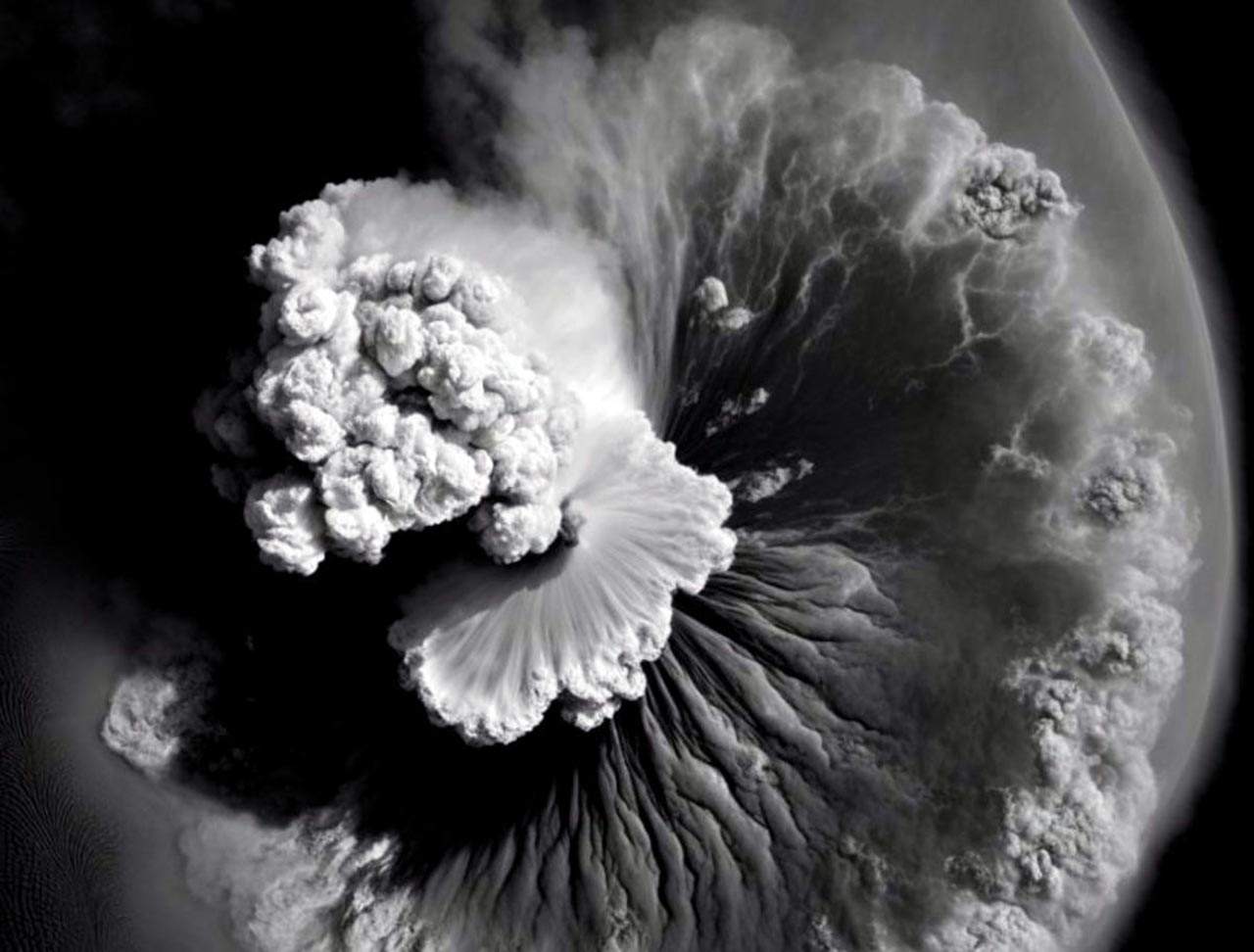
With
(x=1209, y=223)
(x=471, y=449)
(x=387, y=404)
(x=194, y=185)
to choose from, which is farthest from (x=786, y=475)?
(x=194, y=185)

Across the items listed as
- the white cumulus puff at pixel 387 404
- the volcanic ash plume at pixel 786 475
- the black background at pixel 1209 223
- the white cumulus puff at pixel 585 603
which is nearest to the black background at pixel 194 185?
the black background at pixel 1209 223

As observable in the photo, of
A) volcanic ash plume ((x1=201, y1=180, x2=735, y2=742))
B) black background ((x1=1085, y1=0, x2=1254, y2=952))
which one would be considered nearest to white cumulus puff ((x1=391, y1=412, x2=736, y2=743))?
volcanic ash plume ((x1=201, y1=180, x2=735, y2=742))

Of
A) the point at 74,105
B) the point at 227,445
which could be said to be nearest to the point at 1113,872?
the point at 227,445

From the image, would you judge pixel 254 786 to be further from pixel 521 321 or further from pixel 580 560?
pixel 521 321

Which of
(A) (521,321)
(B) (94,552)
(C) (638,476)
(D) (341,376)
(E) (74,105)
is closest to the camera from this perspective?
(D) (341,376)

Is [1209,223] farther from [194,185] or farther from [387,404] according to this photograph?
[194,185]

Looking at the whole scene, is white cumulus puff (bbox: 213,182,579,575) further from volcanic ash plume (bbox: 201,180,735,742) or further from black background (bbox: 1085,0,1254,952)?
black background (bbox: 1085,0,1254,952)
